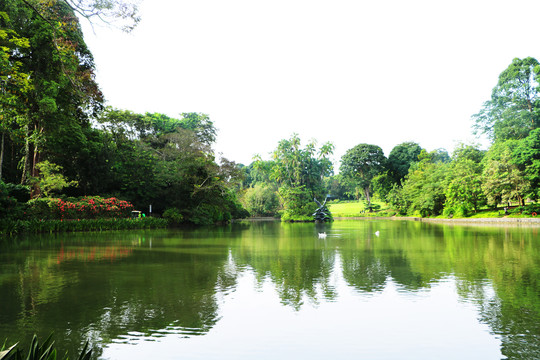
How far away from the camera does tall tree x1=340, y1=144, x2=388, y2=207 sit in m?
63.9

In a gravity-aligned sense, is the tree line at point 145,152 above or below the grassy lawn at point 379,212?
above

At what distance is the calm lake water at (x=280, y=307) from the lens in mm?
4309

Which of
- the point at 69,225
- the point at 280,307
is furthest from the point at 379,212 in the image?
the point at 280,307

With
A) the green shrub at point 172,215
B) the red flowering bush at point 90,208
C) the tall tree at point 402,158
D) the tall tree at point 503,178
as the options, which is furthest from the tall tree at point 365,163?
the red flowering bush at point 90,208

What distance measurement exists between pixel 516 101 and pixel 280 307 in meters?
43.4

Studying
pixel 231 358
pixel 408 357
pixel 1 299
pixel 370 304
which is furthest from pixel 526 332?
pixel 1 299

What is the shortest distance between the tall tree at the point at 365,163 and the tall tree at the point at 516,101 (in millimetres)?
21880

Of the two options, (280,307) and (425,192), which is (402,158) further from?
(280,307)

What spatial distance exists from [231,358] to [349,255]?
8.59 metres

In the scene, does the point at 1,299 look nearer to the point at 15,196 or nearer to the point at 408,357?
the point at 408,357

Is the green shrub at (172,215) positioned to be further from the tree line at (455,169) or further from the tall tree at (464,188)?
the tall tree at (464,188)

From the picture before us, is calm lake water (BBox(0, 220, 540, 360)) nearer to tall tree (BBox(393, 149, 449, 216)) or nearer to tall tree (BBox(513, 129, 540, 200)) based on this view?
tall tree (BBox(513, 129, 540, 200))

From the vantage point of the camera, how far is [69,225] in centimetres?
2350

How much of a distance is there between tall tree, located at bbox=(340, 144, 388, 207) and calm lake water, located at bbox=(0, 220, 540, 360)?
177ft
